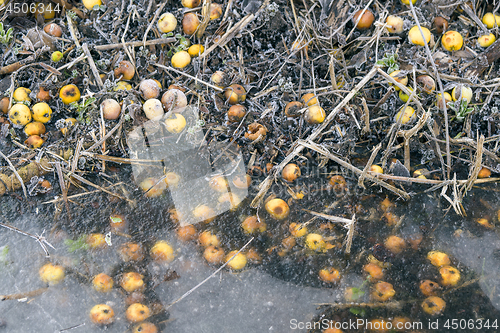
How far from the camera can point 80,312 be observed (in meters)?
1.96

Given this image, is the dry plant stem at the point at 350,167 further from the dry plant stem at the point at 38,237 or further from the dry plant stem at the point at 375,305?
the dry plant stem at the point at 38,237

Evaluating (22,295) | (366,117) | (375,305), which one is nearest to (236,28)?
(366,117)

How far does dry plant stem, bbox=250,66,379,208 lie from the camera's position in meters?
2.35

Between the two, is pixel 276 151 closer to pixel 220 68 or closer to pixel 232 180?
pixel 232 180

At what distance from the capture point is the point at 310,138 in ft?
8.07

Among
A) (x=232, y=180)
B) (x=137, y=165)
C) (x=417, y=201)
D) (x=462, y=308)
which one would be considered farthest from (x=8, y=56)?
(x=462, y=308)

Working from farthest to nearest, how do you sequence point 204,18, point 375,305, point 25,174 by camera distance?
1. point 204,18
2. point 25,174
3. point 375,305

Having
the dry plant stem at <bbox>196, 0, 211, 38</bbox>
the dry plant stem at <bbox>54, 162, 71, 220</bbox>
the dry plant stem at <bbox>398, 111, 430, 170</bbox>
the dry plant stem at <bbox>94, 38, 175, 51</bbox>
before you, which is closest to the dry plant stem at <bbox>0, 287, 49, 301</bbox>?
the dry plant stem at <bbox>54, 162, 71, 220</bbox>

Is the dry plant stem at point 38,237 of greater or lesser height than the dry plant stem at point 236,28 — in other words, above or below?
below

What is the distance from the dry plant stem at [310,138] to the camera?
2354mm

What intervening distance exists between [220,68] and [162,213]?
1226mm

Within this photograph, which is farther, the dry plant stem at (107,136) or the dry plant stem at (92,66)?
the dry plant stem at (92,66)

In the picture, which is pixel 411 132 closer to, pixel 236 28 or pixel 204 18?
pixel 236 28

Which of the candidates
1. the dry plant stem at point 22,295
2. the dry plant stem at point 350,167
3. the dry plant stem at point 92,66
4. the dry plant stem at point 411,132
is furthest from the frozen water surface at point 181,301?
the dry plant stem at point 92,66
